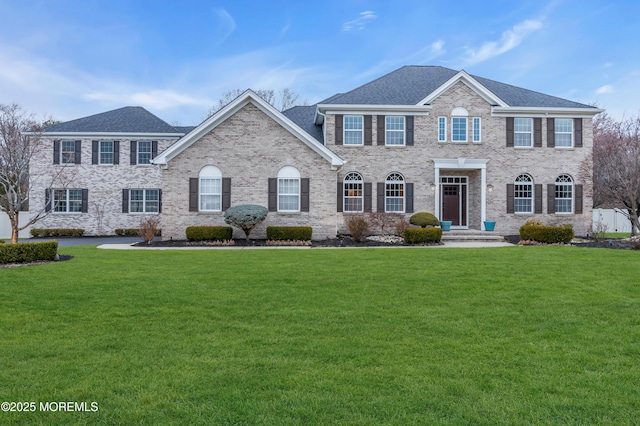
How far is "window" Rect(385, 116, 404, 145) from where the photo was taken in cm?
2133

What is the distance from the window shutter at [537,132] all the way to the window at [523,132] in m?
0.15

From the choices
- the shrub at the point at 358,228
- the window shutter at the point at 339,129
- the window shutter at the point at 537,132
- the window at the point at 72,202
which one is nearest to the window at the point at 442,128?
the window shutter at the point at 537,132

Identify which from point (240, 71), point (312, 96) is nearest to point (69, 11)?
point (240, 71)

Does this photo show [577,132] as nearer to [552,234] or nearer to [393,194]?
[552,234]

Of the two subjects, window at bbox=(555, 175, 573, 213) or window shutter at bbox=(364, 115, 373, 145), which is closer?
window shutter at bbox=(364, 115, 373, 145)

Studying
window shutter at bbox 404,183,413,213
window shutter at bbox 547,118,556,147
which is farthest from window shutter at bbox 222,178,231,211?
window shutter at bbox 547,118,556,147

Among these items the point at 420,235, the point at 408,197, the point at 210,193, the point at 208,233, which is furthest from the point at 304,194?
the point at 408,197

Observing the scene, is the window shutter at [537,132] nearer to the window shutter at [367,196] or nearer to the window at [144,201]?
the window shutter at [367,196]

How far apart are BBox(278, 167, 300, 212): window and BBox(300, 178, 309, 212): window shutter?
0.17 metres

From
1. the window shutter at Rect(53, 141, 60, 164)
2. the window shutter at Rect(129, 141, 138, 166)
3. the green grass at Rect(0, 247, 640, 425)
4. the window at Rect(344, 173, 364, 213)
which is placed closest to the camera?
the green grass at Rect(0, 247, 640, 425)

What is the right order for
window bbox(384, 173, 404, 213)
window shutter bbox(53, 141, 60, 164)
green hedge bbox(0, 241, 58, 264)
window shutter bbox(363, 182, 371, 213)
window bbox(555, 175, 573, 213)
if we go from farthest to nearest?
window shutter bbox(53, 141, 60, 164), window bbox(555, 175, 573, 213), window bbox(384, 173, 404, 213), window shutter bbox(363, 182, 371, 213), green hedge bbox(0, 241, 58, 264)

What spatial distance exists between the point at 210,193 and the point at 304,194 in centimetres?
438

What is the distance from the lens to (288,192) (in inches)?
734

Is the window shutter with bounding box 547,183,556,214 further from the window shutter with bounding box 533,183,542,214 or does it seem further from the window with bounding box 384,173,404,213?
the window with bounding box 384,173,404,213
